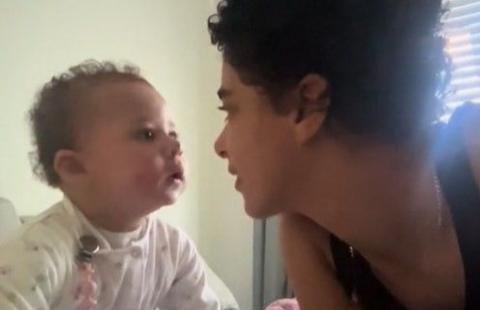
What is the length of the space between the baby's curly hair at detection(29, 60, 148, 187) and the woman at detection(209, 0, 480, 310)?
480 millimetres

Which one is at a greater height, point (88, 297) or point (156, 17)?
point (156, 17)

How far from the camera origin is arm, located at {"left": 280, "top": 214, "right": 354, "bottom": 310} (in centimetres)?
91

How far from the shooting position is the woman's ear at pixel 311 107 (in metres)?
0.74

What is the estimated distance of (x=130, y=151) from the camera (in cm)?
119

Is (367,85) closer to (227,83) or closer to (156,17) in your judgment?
(227,83)

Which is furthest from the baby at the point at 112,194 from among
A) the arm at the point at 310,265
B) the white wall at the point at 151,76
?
the white wall at the point at 151,76

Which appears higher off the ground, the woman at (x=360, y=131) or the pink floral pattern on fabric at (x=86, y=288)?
the woman at (x=360, y=131)

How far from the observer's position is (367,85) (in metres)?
0.74

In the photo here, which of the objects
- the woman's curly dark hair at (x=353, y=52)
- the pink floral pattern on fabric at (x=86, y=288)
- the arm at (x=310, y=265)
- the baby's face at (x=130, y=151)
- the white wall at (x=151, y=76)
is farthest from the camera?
the white wall at (x=151, y=76)

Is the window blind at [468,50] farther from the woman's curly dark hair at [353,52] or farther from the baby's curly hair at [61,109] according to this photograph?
the woman's curly dark hair at [353,52]

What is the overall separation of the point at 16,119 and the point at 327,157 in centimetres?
129

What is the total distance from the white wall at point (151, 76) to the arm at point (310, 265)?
1077 millimetres

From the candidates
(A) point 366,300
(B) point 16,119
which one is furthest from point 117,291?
(B) point 16,119

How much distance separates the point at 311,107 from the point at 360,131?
0.20 feet
